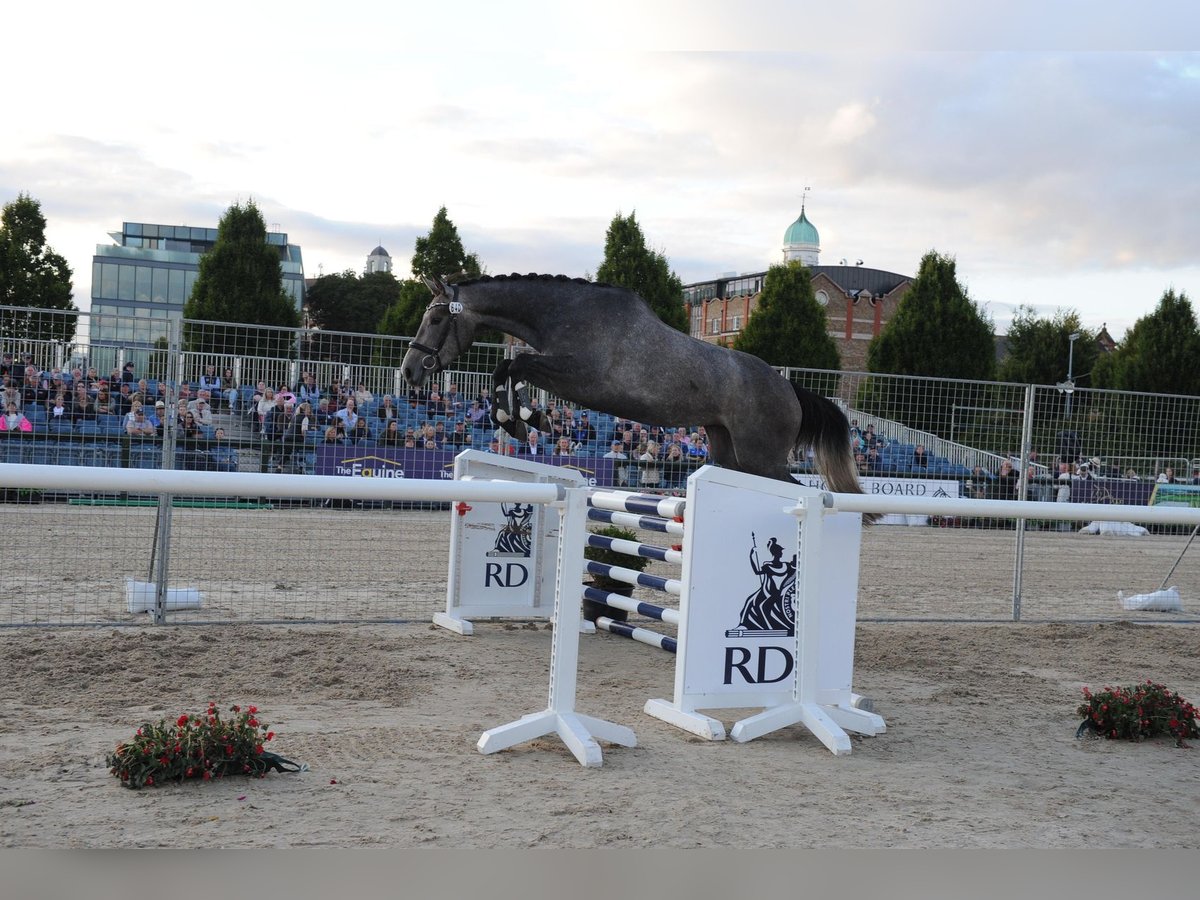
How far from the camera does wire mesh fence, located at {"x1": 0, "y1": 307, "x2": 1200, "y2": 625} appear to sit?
7.18 m

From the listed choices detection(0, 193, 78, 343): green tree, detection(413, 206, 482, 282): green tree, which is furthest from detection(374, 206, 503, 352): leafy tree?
detection(0, 193, 78, 343): green tree

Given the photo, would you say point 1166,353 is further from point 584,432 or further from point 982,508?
point 982,508

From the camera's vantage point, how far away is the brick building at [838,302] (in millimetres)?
59250

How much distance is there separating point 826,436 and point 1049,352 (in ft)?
135

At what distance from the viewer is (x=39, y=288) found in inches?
1229

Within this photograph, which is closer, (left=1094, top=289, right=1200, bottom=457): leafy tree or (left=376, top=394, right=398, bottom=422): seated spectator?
(left=376, top=394, right=398, bottom=422): seated spectator

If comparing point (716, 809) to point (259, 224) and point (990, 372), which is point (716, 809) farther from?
point (990, 372)

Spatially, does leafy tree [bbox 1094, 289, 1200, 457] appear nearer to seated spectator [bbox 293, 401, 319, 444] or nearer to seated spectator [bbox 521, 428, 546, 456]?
seated spectator [bbox 521, 428, 546, 456]

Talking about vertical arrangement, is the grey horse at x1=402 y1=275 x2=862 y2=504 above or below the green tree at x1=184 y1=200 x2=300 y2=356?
below

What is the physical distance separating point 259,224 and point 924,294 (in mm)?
20675

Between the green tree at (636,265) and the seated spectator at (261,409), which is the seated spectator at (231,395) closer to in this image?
the seated spectator at (261,409)

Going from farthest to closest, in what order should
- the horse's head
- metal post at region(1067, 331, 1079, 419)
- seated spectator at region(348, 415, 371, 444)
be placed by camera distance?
metal post at region(1067, 331, 1079, 419)
seated spectator at region(348, 415, 371, 444)
the horse's head

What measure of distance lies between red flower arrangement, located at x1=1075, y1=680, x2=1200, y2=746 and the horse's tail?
1646 mm

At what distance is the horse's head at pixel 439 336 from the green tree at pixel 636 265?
23407 millimetres
